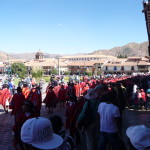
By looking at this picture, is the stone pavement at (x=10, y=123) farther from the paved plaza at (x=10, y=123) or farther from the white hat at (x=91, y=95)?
the white hat at (x=91, y=95)

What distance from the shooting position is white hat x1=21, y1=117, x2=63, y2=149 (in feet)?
6.61

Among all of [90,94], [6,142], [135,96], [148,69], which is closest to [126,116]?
[135,96]

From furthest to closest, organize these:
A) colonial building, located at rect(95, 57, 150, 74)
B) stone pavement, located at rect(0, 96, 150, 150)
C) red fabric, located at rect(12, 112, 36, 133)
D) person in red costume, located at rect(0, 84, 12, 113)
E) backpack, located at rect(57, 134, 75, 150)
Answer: colonial building, located at rect(95, 57, 150, 74) < person in red costume, located at rect(0, 84, 12, 113) < stone pavement, located at rect(0, 96, 150, 150) < red fabric, located at rect(12, 112, 36, 133) < backpack, located at rect(57, 134, 75, 150)

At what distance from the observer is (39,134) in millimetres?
2014

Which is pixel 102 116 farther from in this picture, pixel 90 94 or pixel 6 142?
pixel 6 142

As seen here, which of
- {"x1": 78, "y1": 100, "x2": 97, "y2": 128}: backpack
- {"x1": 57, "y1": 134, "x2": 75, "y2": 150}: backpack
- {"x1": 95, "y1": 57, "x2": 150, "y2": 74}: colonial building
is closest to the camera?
{"x1": 57, "y1": 134, "x2": 75, "y2": 150}: backpack

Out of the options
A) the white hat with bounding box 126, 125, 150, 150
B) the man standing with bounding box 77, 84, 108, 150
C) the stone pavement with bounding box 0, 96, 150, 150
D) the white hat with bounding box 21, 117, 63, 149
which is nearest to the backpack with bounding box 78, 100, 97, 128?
the man standing with bounding box 77, 84, 108, 150

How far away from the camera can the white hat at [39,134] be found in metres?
2.01

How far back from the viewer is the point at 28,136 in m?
2.04

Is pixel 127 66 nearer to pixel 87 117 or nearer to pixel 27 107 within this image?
pixel 87 117

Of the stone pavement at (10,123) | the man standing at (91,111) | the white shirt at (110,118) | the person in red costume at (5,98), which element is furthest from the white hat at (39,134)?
the person in red costume at (5,98)

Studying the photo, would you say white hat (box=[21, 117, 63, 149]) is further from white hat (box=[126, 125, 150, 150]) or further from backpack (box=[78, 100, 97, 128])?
backpack (box=[78, 100, 97, 128])

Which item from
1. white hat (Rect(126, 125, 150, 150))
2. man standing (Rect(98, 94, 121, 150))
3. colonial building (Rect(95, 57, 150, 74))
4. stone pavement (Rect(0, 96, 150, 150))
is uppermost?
colonial building (Rect(95, 57, 150, 74))

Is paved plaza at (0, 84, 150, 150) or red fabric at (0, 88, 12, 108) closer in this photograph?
paved plaza at (0, 84, 150, 150)
